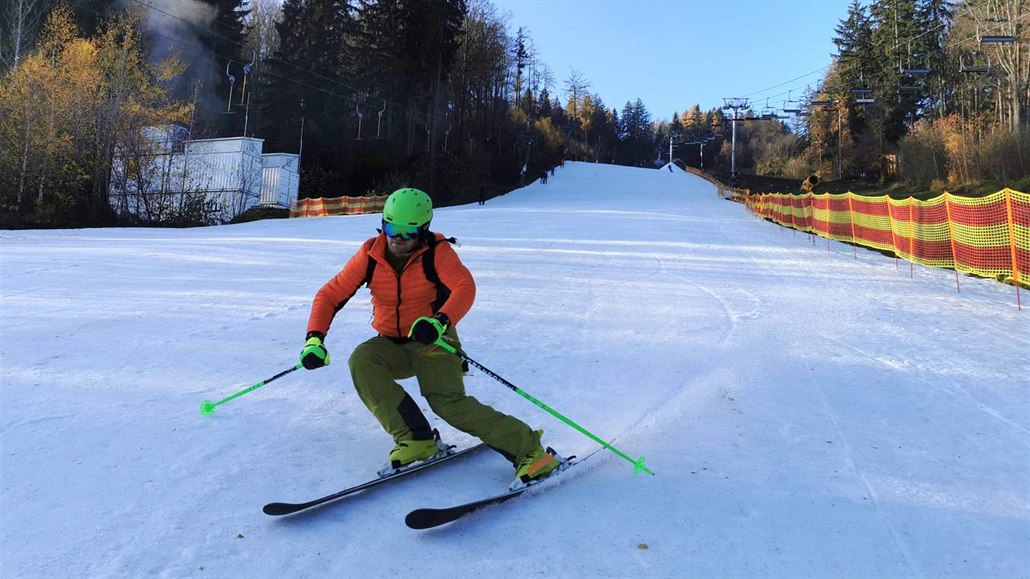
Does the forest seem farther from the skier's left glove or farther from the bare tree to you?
the skier's left glove

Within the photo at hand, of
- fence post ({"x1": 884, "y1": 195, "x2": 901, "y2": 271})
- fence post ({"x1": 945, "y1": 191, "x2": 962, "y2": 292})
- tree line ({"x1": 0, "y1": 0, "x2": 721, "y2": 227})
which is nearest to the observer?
fence post ({"x1": 945, "y1": 191, "x2": 962, "y2": 292})

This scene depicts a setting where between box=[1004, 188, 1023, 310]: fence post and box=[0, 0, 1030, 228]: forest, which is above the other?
box=[0, 0, 1030, 228]: forest

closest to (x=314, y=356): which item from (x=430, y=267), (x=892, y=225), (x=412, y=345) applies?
(x=412, y=345)

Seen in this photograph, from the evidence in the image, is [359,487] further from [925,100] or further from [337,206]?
[925,100]

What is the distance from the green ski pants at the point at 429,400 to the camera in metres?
3.04

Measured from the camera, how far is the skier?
3.04 metres

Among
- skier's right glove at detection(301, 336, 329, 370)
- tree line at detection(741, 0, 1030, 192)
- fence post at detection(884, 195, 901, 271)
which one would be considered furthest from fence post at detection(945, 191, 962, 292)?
tree line at detection(741, 0, 1030, 192)

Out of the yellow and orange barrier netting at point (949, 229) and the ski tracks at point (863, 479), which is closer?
the ski tracks at point (863, 479)

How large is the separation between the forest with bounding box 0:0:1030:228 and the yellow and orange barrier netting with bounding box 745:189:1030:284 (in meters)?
9.16

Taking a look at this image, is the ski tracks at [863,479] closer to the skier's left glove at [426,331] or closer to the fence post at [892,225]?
the skier's left glove at [426,331]

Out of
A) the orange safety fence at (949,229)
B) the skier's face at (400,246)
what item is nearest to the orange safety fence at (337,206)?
the orange safety fence at (949,229)

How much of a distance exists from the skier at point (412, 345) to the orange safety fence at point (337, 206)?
25790 mm

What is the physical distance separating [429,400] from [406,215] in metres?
0.99

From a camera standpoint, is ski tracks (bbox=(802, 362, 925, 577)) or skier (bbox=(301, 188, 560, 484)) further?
skier (bbox=(301, 188, 560, 484))
